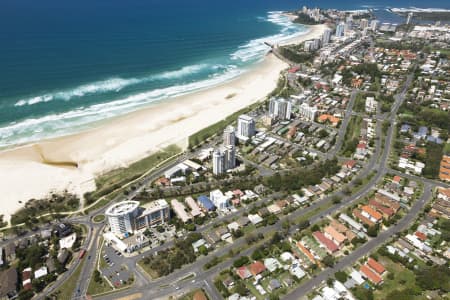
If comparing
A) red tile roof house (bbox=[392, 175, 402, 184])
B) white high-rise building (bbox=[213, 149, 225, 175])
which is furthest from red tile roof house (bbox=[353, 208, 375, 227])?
white high-rise building (bbox=[213, 149, 225, 175])

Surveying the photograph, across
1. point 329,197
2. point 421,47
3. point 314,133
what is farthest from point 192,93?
point 421,47

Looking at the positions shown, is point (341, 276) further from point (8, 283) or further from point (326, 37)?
point (326, 37)

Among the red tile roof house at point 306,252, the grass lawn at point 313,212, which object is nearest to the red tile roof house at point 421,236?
the grass lawn at point 313,212

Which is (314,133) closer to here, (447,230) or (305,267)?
(447,230)

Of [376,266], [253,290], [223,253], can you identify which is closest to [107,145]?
[223,253]

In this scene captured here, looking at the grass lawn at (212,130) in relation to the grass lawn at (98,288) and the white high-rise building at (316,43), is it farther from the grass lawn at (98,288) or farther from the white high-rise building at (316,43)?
the white high-rise building at (316,43)

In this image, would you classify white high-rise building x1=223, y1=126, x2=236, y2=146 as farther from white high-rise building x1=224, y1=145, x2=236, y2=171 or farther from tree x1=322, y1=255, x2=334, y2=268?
tree x1=322, y1=255, x2=334, y2=268
